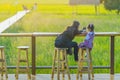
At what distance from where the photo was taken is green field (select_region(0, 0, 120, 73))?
7966 millimetres

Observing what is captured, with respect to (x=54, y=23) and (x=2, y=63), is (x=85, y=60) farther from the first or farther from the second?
(x=54, y=23)

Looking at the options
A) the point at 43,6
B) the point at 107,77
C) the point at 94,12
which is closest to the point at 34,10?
the point at 43,6

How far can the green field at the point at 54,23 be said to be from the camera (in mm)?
7966

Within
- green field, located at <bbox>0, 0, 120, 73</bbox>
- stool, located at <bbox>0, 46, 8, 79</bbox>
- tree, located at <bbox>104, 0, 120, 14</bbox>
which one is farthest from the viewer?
tree, located at <bbox>104, 0, 120, 14</bbox>

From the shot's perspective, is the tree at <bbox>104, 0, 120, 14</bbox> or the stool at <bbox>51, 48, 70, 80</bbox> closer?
the stool at <bbox>51, 48, 70, 80</bbox>

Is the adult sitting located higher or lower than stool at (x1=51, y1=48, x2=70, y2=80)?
higher

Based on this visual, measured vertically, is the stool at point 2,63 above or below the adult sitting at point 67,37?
below

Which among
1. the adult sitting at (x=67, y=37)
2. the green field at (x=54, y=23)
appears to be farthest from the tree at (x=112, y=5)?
the adult sitting at (x=67, y=37)

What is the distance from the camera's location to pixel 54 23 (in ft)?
37.2

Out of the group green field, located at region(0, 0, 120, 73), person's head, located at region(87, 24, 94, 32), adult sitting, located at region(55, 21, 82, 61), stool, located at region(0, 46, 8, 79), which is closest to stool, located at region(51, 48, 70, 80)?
adult sitting, located at region(55, 21, 82, 61)

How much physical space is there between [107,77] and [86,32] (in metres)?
0.72

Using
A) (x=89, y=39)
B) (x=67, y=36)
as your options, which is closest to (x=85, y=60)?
(x=89, y=39)

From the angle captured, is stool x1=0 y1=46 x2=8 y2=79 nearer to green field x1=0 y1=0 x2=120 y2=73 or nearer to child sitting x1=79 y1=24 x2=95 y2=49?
child sitting x1=79 y1=24 x2=95 y2=49

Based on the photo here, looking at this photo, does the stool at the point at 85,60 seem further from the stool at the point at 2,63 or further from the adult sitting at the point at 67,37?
the stool at the point at 2,63
